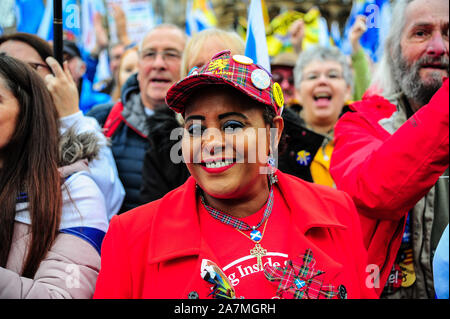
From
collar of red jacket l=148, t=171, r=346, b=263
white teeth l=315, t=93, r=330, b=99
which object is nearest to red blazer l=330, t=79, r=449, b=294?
collar of red jacket l=148, t=171, r=346, b=263

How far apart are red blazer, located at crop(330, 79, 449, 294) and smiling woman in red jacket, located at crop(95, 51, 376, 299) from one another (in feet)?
0.81

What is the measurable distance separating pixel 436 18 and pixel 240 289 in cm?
187

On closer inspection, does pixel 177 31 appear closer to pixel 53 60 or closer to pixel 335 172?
pixel 53 60

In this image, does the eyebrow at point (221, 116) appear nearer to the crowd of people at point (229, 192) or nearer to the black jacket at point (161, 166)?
the crowd of people at point (229, 192)

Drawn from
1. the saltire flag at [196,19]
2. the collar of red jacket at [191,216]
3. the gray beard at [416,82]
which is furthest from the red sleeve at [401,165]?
the saltire flag at [196,19]

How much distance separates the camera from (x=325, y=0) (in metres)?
39.5

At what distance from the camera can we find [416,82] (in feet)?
9.18

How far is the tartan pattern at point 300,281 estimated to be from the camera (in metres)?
1.84

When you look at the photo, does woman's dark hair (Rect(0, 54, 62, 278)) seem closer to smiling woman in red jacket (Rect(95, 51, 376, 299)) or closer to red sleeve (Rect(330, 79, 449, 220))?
smiling woman in red jacket (Rect(95, 51, 376, 299))

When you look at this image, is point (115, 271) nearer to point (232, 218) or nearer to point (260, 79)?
point (232, 218)

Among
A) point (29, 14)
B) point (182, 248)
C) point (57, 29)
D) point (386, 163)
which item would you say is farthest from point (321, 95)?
point (29, 14)

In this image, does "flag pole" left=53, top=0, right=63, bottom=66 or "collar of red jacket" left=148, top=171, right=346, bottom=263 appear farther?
"flag pole" left=53, top=0, right=63, bottom=66

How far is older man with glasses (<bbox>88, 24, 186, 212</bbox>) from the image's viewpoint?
373 cm

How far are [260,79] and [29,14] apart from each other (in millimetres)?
4413
